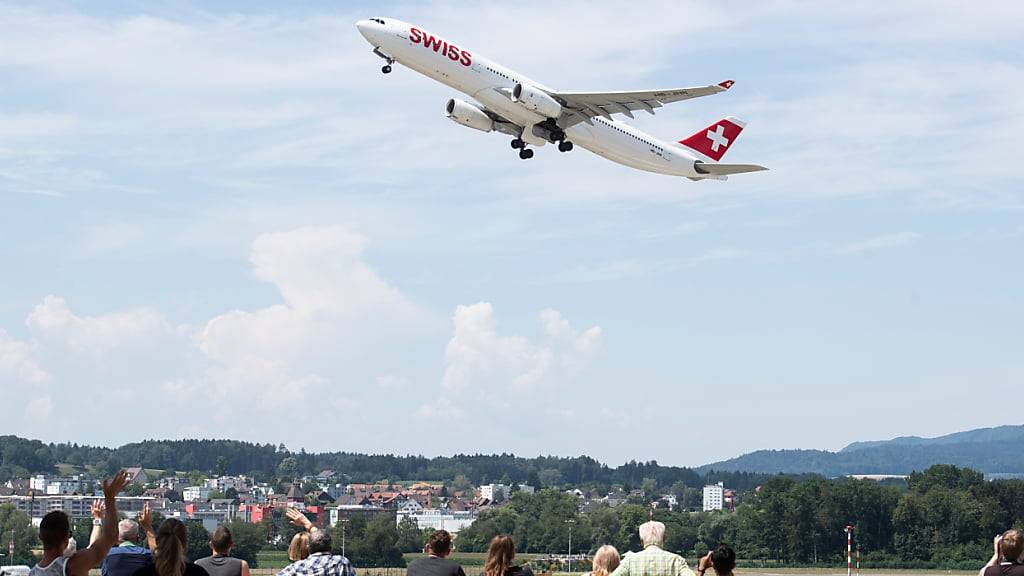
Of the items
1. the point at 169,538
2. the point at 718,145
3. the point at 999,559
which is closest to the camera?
the point at 169,538

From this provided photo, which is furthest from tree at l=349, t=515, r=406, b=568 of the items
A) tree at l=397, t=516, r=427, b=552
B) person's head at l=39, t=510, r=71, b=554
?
person's head at l=39, t=510, r=71, b=554

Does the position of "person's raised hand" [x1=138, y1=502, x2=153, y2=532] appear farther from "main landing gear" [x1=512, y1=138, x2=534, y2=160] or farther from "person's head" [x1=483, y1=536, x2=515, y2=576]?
"main landing gear" [x1=512, y1=138, x2=534, y2=160]

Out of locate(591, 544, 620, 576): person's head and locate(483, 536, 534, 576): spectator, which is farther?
locate(591, 544, 620, 576): person's head

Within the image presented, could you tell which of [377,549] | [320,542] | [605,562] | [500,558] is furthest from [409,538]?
[320,542]

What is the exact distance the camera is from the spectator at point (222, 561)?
14180mm

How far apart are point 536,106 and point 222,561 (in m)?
49.3

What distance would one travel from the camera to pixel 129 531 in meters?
13.8

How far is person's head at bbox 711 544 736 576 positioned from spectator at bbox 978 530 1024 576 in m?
2.50

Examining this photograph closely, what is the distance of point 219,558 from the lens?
14.4 m

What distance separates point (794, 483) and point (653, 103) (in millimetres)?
51038

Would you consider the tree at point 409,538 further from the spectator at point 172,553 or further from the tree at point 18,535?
the spectator at point 172,553

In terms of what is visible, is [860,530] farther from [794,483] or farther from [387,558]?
[387,558]

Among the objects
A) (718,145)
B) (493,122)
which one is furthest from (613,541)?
(493,122)

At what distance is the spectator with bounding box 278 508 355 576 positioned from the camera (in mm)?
13648
